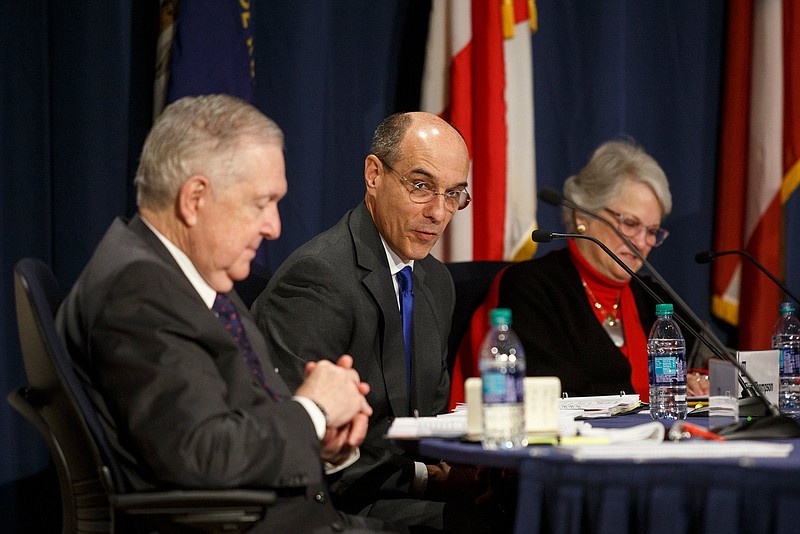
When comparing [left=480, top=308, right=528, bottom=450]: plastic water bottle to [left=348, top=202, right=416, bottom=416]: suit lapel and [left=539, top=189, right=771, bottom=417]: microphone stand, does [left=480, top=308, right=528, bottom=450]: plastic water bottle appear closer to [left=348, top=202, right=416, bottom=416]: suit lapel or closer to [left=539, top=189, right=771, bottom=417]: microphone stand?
[left=539, top=189, right=771, bottom=417]: microphone stand

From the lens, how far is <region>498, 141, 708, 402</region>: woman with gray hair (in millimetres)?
3406

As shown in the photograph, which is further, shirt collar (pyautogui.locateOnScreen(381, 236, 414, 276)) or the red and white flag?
the red and white flag

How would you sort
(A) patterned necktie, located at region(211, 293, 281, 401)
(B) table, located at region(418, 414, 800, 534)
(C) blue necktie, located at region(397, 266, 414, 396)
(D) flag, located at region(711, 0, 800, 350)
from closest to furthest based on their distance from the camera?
(B) table, located at region(418, 414, 800, 534) < (A) patterned necktie, located at region(211, 293, 281, 401) < (C) blue necktie, located at region(397, 266, 414, 396) < (D) flag, located at region(711, 0, 800, 350)

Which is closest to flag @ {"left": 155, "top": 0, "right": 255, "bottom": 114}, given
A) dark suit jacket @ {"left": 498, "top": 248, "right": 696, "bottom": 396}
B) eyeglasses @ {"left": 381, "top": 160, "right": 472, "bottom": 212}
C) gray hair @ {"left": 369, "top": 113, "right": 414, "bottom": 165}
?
gray hair @ {"left": 369, "top": 113, "right": 414, "bottom": 165}

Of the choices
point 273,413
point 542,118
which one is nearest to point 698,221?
point 542,118

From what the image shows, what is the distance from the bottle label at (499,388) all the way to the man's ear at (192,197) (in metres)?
0.66

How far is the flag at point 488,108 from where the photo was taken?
3.95 metres

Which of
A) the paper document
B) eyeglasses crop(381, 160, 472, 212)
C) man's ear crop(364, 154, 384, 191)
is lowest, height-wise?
the paper document

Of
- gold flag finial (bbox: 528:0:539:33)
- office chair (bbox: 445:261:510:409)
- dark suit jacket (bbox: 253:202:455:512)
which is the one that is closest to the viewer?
dark suit jacket (bbox: 253:202:455:512)

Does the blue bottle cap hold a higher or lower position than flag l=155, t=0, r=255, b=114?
lower

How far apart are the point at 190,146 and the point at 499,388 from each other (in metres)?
0.78

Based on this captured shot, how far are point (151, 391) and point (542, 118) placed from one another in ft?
9.89

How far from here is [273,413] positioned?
1.80 metres

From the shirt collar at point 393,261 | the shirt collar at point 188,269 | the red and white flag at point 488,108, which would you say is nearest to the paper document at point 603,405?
the shirt collar at point 393,261
